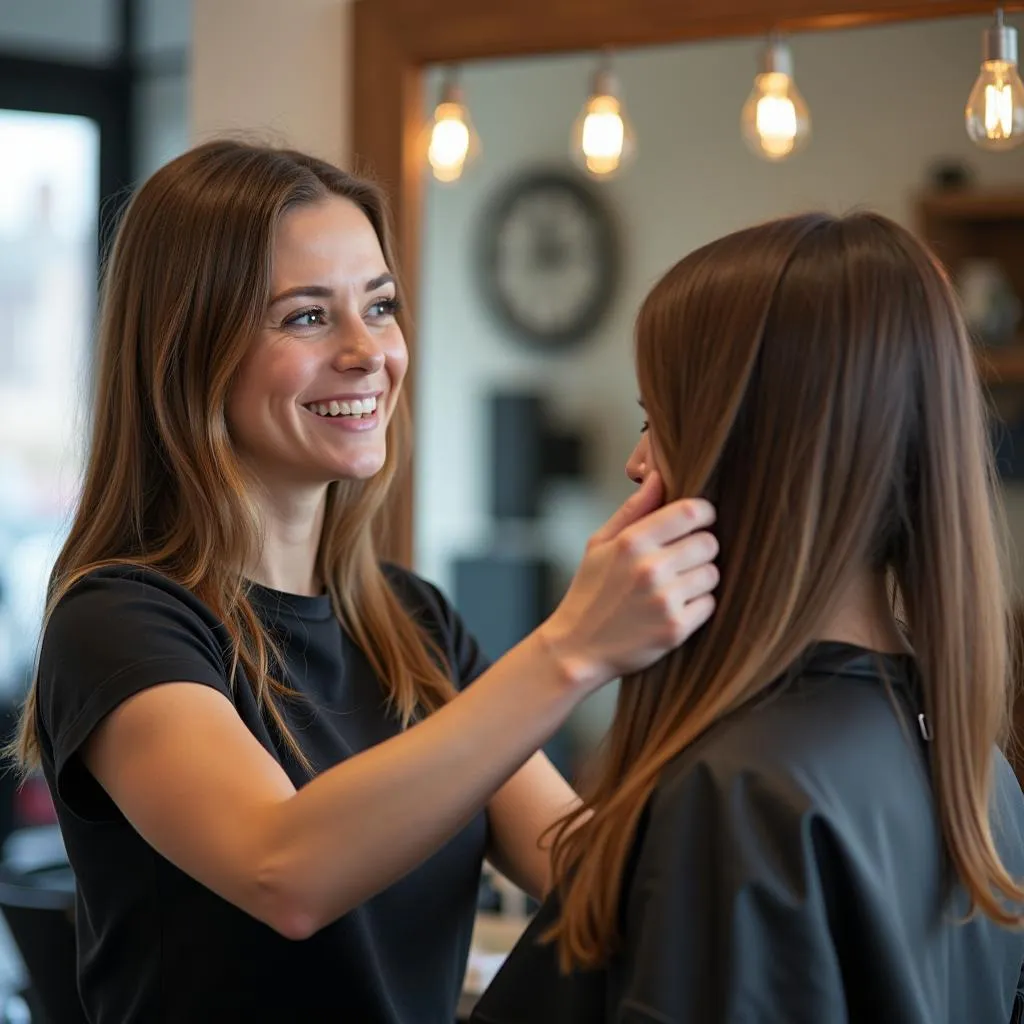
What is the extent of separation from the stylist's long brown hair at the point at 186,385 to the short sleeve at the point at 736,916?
22.3 inches

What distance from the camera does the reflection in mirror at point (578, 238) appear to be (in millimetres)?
5609

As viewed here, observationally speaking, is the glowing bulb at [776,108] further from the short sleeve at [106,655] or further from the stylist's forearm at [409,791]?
the stylist's forearm at [409,791]

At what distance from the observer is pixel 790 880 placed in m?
1.00

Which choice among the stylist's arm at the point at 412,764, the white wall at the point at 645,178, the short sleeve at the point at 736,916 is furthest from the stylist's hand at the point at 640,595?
the white wall at the point at 645,178

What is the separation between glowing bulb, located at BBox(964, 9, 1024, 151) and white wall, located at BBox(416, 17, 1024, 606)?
11.2 ft

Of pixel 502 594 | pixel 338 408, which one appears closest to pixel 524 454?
pixel 502 594

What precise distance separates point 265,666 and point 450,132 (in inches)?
56.1

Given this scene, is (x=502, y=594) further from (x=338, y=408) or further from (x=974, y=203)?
(x=338, y=408)

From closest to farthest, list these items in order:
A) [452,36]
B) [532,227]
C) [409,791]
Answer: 1. [409,791]
2. [452,36]
3. [532,227]

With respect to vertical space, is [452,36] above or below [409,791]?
above

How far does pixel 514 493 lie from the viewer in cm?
618

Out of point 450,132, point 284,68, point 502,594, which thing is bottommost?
point 502,594

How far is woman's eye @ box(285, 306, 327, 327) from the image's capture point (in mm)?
1583

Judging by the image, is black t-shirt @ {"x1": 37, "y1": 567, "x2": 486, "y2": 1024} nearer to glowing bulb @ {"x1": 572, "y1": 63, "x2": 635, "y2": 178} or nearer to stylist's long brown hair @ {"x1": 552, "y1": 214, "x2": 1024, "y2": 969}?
stylist's long brown hair @ {"x1": 552, "y1": 214, "x2": 1024, "y2": 969}
